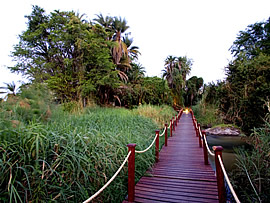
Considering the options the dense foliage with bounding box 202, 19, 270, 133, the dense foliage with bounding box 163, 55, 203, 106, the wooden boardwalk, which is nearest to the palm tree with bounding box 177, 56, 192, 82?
the dense foliage with bounding box 163, 55, 203, 106

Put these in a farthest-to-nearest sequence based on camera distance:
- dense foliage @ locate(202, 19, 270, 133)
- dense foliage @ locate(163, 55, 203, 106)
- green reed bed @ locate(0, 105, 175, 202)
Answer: dense foliage @ locate(163, 55, 203, 106) → dense foliage @ locate(202, 19, 270, 133) → green reed bed @ locate(0, 105, 175, 202)

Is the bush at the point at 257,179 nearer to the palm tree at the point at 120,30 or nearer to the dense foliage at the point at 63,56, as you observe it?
the dense foliage at the point at 63,56

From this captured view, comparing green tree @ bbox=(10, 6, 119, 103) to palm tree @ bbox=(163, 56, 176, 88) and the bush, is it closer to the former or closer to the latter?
the bush

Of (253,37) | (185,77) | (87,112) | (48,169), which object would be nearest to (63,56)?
(87,112)

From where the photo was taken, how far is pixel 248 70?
8.68 metres

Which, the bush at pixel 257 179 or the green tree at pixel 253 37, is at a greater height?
the green tree at pixel 253 37

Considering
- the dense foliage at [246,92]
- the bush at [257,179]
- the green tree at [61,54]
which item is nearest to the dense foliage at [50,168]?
the bush at [257,179]

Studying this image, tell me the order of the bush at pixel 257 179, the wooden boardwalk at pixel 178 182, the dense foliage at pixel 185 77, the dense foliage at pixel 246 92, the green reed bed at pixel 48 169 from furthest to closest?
the dense foliage at pixel 185 77 < the dense foliage at pixel 246 92 < the bush at pixel 257 179 < the wooden boardwalk at pixel 178 182 < the green reed bed at pixel 48 169

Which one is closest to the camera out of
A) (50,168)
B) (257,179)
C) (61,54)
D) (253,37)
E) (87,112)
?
(50,168)

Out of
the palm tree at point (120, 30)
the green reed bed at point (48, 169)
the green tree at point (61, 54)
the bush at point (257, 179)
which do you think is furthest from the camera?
the palm tree at point (120, 30)

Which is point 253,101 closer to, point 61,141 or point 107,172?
point 107,172

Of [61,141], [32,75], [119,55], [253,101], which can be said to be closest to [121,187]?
[61,141]

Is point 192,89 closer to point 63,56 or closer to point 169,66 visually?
point 169,66

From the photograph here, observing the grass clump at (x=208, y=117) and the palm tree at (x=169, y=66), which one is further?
the palm tree at (x=169, y=66)
